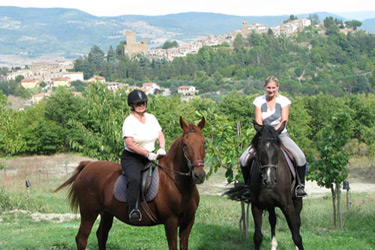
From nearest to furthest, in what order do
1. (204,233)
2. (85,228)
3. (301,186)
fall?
(85,228), (301,186), (204,233)

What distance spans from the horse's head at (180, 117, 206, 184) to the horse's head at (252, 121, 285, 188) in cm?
115

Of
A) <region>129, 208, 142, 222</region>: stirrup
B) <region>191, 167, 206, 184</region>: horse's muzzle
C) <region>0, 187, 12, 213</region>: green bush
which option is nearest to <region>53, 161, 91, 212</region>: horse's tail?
<region>129, 208, 142, 222</region>: stirrup

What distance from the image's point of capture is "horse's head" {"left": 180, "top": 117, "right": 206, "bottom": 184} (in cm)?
566

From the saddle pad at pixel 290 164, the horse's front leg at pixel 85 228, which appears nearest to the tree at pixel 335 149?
the saddle pad at pixel 290 164

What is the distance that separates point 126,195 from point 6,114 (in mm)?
11721

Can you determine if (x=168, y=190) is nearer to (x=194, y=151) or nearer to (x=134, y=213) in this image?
(x=134, y=213)

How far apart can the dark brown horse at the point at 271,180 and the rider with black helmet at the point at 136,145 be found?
4.92 feet

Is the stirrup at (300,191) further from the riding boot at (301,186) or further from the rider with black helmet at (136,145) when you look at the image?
the rider with black helmet at (136,145)

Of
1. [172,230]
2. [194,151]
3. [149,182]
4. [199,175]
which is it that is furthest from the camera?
[149,182]

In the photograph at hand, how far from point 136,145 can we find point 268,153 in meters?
1.92

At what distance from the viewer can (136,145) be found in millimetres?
6391

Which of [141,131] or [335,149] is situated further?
[335,149]

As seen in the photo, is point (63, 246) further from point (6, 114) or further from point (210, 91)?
point (210, 91)

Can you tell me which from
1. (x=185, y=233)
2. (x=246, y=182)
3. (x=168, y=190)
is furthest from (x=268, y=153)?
(x=185, y=233)
